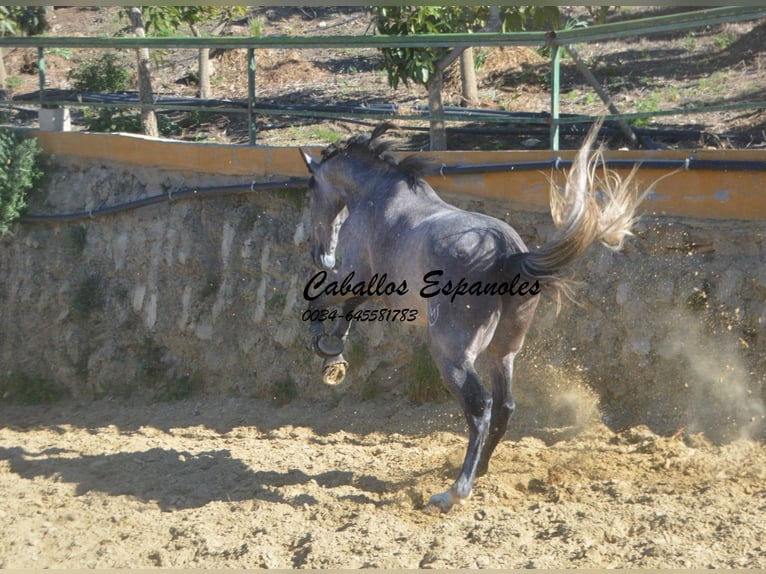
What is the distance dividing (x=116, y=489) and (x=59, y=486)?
41 centimetres

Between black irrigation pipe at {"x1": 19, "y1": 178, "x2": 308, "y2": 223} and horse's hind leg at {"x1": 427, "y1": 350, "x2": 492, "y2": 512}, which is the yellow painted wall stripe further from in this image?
horse's hind leg at {"x1": 427, "y1": 350, "x2": 492, "y2": 512}

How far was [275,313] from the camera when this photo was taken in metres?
8.12

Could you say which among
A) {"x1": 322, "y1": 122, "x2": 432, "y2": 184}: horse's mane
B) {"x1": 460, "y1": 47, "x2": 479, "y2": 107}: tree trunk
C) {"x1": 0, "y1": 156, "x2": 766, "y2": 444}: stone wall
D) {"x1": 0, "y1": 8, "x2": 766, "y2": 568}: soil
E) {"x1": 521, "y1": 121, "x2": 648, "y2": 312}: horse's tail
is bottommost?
{"x1": 0, "y1": 8, "x2": 766, "y2": 568}: soil

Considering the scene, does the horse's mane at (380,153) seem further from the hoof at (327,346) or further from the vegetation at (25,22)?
the vegetation at (25,22)

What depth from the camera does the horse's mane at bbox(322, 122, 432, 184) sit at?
5992mm

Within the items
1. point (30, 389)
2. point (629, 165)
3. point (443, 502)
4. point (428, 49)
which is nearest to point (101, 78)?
point (30, 389)

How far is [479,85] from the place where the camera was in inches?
489

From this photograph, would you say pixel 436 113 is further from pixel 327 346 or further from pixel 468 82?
pixel 327 346

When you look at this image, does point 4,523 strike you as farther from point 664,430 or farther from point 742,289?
point 742,289

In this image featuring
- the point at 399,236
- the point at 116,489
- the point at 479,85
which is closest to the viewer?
the point at 399,236

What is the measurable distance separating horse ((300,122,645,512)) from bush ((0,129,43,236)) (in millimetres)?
4493

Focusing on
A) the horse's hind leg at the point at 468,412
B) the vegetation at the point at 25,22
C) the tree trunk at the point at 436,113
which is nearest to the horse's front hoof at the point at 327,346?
the horse's hind leg at the point at 468,412

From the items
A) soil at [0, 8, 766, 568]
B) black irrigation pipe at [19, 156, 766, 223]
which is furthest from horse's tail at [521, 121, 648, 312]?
soil at [0, 8, 766, 568]

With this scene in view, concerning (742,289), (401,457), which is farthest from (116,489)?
(742,289)
